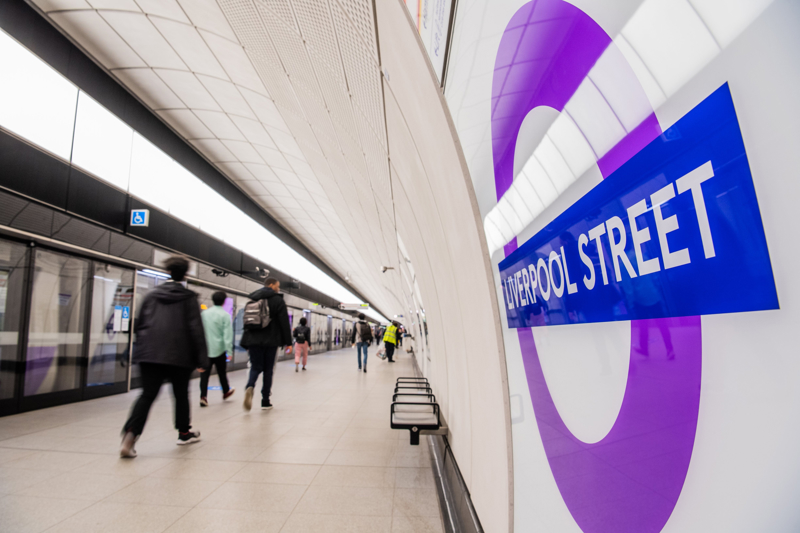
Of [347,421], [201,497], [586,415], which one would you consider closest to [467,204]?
[586,415]

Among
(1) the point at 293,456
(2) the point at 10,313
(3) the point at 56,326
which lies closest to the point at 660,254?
(1) the point at 293,456

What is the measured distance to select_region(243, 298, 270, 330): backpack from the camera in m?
6.22

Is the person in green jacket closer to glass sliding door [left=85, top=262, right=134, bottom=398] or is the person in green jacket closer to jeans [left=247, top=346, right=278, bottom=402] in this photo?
jeans [left=247, top=346, right=278, bottom=402]

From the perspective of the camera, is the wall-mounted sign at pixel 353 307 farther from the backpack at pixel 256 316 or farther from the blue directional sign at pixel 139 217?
the backpack at pixel 256 316

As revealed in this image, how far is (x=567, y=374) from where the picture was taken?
44.4 inches

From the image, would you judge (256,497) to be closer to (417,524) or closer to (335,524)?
(335,524)

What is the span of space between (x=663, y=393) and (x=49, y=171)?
28.4ft

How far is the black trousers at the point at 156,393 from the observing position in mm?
3987

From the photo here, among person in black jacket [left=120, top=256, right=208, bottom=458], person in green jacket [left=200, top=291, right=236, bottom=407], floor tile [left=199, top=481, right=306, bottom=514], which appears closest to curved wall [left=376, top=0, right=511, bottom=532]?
floor tile [left=199, top=481, right=306, bottom=514]

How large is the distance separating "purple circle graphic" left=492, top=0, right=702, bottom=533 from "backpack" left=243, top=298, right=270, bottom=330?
549cm

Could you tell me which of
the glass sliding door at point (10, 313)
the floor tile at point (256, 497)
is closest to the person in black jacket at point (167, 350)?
the floor tile at point (256, 497)

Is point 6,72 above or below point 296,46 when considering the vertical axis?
above

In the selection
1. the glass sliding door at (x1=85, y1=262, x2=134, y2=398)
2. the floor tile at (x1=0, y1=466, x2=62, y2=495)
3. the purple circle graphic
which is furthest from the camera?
the glass sliding door at (x1=85, y1=262, x2=134, y2=398)

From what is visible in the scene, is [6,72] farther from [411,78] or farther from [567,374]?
[567,374]
